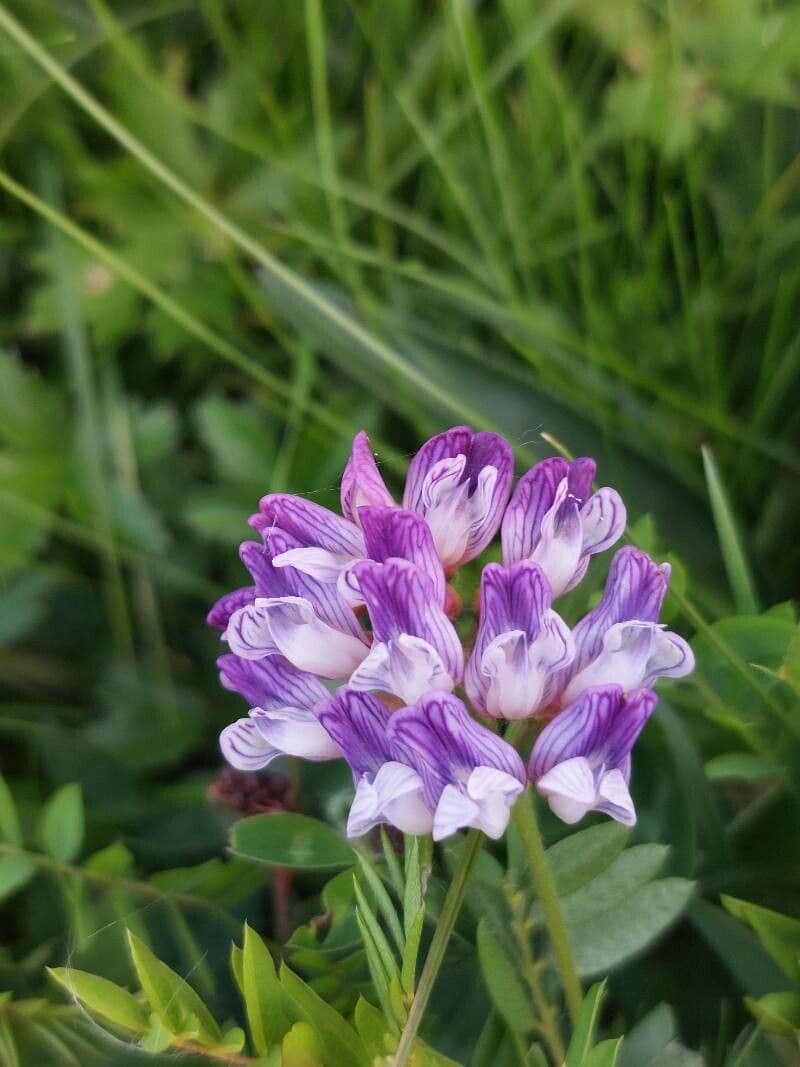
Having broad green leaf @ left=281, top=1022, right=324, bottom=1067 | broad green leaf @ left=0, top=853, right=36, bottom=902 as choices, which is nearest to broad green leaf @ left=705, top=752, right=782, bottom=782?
broad green leaf @ left=281, top=1022, right=324, bottom=1067

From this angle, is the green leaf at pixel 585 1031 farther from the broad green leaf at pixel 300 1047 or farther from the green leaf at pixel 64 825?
the green leaf at pixel 64 825

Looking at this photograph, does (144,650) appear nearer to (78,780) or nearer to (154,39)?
(78,780)

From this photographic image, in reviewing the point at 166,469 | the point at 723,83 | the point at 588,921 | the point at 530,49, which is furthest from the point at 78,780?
the point at 723,83

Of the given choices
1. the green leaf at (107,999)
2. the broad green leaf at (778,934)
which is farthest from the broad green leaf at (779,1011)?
the green leaf at (107,999)

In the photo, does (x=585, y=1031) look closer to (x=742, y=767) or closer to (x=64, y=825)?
(x=742, y=767)

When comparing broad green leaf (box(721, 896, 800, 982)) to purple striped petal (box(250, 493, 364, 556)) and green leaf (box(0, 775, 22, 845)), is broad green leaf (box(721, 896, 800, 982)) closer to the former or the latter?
purple striped petal (box(250, 493, 364, 556))
